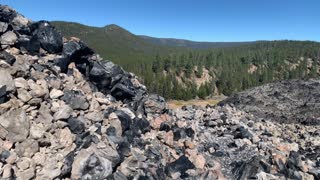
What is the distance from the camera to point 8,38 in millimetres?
26547

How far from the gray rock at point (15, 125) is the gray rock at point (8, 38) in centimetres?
668

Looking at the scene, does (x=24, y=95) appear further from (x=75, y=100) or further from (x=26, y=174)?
(x=26, y=174)

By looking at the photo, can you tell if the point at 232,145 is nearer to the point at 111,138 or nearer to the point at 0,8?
the point at 111,138

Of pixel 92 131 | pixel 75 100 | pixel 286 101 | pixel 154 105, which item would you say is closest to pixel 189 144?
pixel 154 105

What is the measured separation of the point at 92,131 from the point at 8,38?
8973 millimetres

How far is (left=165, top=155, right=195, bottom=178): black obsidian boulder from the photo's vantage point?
82.8 feet

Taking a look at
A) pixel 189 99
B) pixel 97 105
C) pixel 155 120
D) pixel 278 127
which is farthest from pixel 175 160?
pixel 189 99

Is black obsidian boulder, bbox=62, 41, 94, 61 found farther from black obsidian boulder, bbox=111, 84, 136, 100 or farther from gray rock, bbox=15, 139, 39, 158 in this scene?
gray rock, bbox=15, 139, 39, 158

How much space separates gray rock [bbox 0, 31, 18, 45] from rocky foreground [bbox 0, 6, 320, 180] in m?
0.06

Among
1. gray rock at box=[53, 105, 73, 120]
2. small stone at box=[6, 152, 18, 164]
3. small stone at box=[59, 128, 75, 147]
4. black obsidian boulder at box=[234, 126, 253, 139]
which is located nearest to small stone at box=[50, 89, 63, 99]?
gray rock at box=[53, 105, 73, 120]

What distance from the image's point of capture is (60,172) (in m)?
20.5

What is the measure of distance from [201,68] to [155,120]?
169 meters

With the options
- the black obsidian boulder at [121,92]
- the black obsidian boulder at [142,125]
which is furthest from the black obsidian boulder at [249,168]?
the black obsidian boulder at [121,92]

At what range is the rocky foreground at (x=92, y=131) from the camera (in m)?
21.0
